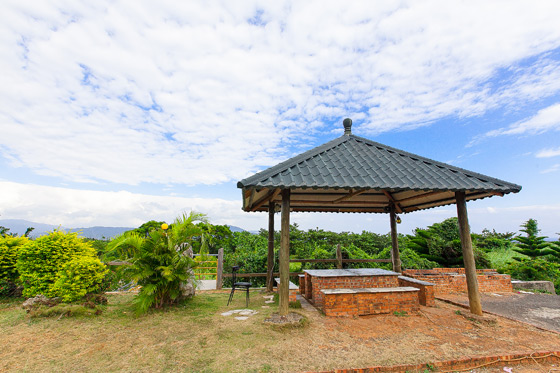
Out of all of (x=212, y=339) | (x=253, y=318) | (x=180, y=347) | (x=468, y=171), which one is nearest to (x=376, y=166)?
(x=468, y=171)

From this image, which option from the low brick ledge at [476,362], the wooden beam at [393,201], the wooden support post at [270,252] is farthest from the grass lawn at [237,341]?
the wooden beam at [393,201]

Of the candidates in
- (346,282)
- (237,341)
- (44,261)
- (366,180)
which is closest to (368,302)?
(346,282)

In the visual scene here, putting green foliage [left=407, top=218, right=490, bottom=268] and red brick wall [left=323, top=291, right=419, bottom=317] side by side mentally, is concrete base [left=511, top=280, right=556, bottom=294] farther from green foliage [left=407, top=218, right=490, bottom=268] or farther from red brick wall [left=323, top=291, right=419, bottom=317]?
red brick wall [left=323, top=291, right=419, bottom=317]

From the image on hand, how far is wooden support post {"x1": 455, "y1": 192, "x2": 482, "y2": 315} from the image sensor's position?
5.35m

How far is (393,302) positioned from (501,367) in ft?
6.75

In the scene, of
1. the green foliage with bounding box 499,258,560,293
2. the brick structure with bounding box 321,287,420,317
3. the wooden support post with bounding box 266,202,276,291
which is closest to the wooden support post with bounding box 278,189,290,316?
the brick structure with bounding box 321,287,420,317

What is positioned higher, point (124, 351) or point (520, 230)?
point (520, 230)

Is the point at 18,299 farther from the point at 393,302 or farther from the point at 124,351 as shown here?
the point at 393,302

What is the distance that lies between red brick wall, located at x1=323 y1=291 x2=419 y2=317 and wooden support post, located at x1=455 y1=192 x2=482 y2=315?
1086 mm

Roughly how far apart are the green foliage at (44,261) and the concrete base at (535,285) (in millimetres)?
12851

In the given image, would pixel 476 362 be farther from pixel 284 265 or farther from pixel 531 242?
pixel 531 242

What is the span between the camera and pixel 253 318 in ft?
16.9

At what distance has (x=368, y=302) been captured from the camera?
5391 mm

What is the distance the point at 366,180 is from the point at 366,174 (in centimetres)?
31
